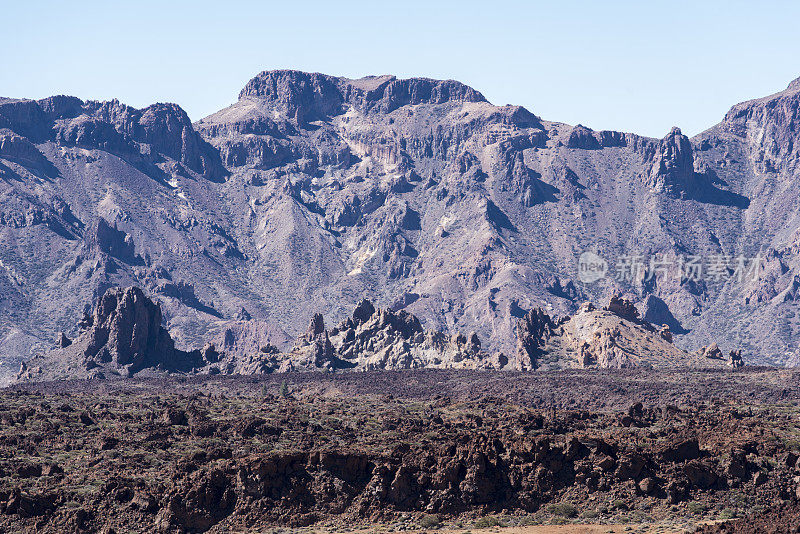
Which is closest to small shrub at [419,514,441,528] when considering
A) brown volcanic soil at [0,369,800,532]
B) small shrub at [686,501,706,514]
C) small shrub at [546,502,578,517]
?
brown volcanic soil at [0,369,800,532]

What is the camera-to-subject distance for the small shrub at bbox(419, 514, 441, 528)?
84.1 m

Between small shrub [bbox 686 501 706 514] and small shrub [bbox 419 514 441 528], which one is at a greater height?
small shrub [bbox 686 501 706 514]

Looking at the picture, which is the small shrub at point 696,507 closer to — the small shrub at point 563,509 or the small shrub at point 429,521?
the small shrub at point 563,509

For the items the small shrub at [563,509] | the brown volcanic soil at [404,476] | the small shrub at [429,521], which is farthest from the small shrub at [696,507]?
the small shrub at [429,521]

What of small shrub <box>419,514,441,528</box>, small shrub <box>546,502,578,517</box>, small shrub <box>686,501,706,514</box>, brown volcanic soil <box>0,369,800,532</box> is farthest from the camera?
brown volcanic soil <box>0,369,800,532</box>

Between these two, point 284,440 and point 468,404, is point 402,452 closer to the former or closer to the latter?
point 284,440

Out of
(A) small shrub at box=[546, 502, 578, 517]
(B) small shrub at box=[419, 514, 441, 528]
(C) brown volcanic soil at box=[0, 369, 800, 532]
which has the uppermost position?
(C) brown volcanic soil at box=[0, 369, 800, 532]

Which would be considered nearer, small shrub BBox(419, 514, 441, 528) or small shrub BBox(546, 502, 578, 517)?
small shrub BBox(419, 514, 441, 528)

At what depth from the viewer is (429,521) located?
84.4m

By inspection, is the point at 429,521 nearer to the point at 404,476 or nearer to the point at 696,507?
the point at 404,476

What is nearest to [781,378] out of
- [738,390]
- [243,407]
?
[738,390]

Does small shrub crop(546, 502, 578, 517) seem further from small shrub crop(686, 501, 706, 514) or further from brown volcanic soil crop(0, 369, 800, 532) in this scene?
small shrub crop(686, 501, 706, 514)

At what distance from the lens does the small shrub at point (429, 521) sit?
84.1 m

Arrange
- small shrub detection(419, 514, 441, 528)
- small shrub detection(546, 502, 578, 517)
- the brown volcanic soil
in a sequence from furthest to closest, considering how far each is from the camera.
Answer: the brown volcanic soil, small shrub detection(546, 502, 578, 517), small shrub detection(419, 514, 441, 528)
